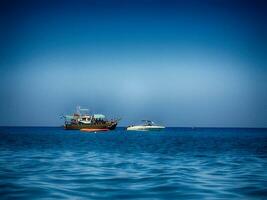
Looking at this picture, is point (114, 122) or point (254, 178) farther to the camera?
point (114, 122)

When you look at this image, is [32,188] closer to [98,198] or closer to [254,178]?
[98,198]

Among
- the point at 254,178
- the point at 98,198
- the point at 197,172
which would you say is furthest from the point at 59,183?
the point at 254,178

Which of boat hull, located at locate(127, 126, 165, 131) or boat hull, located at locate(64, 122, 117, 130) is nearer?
boat hull, located at locate(64, 122, 117, 130)

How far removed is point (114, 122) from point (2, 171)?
96.7 m

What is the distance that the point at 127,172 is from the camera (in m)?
15.6

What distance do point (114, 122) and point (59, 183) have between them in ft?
329

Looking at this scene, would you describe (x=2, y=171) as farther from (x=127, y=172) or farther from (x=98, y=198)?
(x=98, y=198)

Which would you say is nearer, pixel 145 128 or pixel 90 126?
pixel 90 126

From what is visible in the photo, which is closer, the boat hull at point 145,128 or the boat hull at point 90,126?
the boat hull at point 90,126

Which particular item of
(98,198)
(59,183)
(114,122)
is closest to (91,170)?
(59,183)

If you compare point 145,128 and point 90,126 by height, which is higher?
point 90,126

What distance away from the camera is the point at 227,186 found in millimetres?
12039

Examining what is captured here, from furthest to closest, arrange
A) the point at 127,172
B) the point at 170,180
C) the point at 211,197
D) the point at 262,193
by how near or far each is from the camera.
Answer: the point at 127,172 < the point at 170,180 < the point at 262,193 < the point at 211,197

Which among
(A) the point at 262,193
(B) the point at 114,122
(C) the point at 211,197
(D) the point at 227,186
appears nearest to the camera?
(C) the point at 211,197
